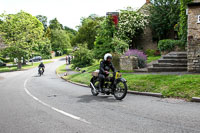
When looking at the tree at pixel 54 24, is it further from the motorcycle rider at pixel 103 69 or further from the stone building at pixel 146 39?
the motorcycle rider at pixel 103 69

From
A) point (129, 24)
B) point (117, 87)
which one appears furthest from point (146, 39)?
point (117, 87)

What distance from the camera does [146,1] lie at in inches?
1276

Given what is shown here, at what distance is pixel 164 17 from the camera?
94.3 ft

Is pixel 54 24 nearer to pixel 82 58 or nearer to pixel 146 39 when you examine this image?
pixel 82 58

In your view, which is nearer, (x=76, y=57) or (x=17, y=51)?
(x=76, y=57)

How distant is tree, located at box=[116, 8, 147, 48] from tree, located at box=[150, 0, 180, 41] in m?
1.58

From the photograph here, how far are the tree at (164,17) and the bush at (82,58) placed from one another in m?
10.6

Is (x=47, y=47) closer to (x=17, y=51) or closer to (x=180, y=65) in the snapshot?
(x=17, y=51)

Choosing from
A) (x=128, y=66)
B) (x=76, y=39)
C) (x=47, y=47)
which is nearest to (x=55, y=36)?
(x=47, y=47)

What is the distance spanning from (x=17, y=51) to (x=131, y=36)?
75.4 feet

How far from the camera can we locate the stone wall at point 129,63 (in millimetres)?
17156

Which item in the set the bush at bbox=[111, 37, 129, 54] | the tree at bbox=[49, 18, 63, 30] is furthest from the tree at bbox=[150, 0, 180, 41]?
the tree at bbox=[49, 18, 63, 30]

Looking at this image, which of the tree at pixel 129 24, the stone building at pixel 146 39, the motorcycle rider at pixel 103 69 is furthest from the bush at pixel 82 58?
the motorcycle rider at pixel 103 69

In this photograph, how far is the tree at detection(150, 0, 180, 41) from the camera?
28.0 meters
